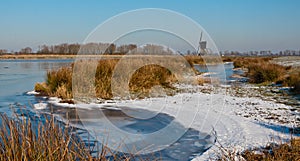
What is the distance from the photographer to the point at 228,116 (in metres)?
7.27

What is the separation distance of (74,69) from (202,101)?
528 cm

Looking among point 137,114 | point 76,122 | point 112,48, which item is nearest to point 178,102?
point 137,114

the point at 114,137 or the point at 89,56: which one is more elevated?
the point at 89,56

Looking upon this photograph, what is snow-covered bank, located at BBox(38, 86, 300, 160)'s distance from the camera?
17.0 ft

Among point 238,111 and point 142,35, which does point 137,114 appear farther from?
point 238,111

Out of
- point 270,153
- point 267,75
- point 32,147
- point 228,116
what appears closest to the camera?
point 32,147

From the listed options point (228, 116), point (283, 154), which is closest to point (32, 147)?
point (283, 154)

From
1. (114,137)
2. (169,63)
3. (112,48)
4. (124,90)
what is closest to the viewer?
(114,137)

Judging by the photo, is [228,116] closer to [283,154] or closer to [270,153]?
[270,153]

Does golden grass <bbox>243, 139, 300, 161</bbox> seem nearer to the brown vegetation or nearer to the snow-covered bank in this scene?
the snow-covered bank

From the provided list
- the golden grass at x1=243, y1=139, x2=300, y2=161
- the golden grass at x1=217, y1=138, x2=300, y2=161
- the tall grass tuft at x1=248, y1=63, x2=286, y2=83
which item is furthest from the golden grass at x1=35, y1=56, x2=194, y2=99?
the golden grass at x1=243, y1=139, x2=300, y2=161

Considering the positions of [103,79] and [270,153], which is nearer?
[270,153]

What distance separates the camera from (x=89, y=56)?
44.3ft

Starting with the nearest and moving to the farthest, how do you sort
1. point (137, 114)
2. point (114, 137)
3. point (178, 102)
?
point (114, 137), point (137, 114), point (178, 102)
